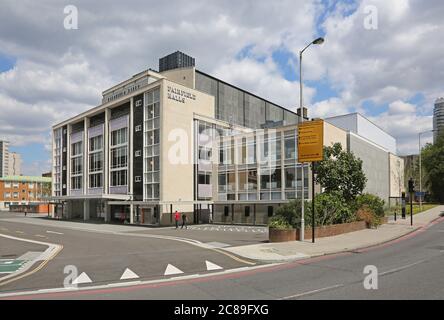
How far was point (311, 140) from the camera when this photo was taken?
1880cm

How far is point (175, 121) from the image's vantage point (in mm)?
42812

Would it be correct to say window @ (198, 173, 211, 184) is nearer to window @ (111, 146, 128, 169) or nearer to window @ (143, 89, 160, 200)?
window @ (143, 89, 160, 200)

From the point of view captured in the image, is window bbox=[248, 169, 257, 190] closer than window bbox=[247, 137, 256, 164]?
Yes

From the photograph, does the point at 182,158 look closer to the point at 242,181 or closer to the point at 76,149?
the point at 242,181

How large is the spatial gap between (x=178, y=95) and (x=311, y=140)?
27477 millimetres

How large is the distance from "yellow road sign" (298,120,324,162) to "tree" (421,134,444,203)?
6627 cm

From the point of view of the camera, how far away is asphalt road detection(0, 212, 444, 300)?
850 centimetres

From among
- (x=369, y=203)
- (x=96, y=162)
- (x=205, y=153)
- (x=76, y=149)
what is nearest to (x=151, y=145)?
(x=205, y=153)

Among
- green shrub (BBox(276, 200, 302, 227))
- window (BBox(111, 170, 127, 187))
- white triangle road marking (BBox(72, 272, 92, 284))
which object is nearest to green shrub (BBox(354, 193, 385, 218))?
green shrub (BBox(276, 200, 302, 227))

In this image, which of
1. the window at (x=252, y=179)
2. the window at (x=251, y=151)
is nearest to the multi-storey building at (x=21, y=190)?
the window at (x=251, y=151)

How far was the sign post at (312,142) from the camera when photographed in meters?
18.4

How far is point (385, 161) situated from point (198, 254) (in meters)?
50.2

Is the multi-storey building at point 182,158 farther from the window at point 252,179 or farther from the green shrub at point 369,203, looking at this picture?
the green shrub at point 369,203

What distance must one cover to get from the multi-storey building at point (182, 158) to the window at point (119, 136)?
0.45ft
